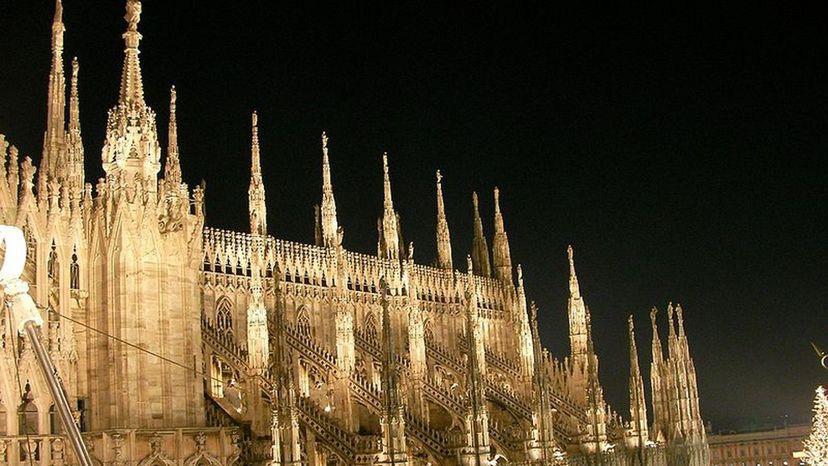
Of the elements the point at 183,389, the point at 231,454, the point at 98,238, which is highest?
the point at 98,238

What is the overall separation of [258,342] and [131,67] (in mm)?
12997

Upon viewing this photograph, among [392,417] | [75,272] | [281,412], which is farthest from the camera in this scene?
[392,417]

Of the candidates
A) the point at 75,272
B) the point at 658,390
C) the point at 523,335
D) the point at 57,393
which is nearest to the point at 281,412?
the point at 75,272

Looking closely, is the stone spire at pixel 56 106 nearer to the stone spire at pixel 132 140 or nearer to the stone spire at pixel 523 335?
the stone spire at pixel 132 140

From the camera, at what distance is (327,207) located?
47.0 m

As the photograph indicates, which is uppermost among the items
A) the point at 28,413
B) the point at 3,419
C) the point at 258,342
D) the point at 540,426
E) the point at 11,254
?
the point at 258,342

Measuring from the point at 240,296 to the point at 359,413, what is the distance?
6.58 metres

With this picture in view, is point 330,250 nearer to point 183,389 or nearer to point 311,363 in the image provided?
point 311,363

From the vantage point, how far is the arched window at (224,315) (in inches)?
1619

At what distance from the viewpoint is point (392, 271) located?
49938 mm

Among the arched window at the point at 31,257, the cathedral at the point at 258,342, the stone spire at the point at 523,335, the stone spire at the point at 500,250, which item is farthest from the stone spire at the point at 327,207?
the arched window at the point at 31,257

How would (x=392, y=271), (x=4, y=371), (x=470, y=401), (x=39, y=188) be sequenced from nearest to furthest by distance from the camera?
1. (x=4, y=371)
2. (x=39, y=188)
3. (x=470, y=401)
4. (x=392, y=271)

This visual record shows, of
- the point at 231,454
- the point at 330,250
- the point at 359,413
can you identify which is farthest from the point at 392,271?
the point at 231,454

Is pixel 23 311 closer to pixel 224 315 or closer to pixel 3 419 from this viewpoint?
pixel 3 419
